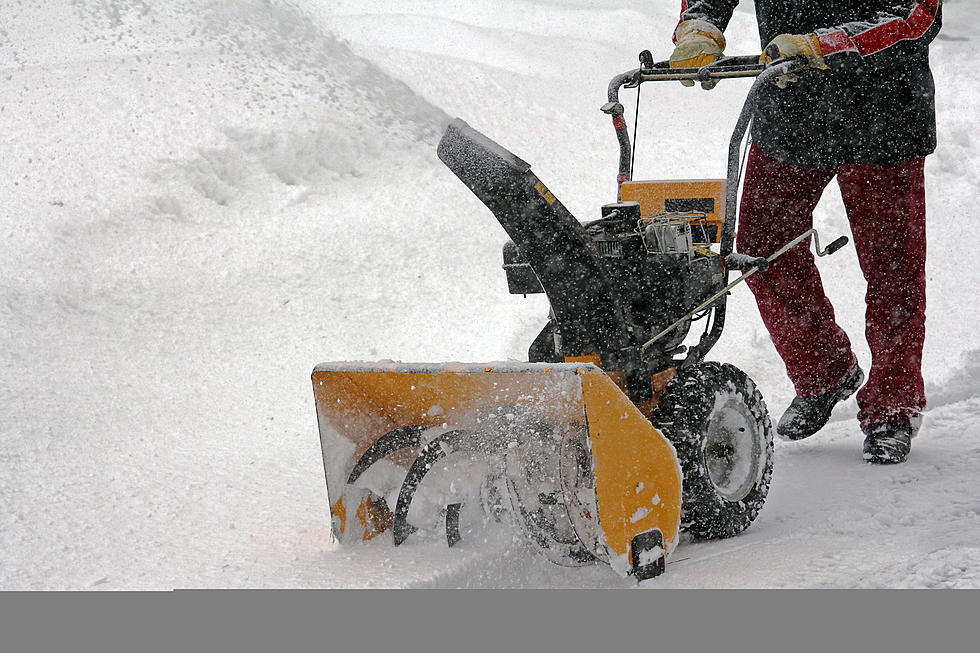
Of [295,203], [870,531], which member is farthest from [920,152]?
[295,203]

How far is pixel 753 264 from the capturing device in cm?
285

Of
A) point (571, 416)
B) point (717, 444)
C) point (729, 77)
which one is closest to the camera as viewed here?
point (571, 416)

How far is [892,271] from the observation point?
3.46 metres

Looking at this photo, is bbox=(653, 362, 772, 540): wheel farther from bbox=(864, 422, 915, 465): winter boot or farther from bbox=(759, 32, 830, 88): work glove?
bbox=(759, 32, 830, 88): work glove

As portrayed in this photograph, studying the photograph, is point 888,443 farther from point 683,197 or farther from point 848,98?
point 848,98

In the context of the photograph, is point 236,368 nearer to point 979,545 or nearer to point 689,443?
point 689,443

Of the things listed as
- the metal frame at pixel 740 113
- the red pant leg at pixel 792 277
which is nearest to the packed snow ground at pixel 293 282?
the red pant leg at pixel 792 277

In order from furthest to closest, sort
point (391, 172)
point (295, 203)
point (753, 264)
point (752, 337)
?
point (391, 172) → point (295, 203) → point (752, 337) → point (753, 264)

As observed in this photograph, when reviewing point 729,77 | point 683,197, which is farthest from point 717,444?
point 729,77

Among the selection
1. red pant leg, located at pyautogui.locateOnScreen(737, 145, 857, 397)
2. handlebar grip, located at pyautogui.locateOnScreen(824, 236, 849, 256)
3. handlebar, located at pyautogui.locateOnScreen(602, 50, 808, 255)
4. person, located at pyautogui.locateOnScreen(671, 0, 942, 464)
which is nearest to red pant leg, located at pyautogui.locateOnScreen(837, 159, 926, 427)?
person, located at pyautogui.locateOnScreen(671, 0, 942, 464)

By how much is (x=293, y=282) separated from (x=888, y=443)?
146 inches

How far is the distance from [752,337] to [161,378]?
330 cm

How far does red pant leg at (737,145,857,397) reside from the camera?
11.8 ft

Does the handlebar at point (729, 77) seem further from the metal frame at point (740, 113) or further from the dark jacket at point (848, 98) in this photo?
the dark jacket at point (848, 98)
